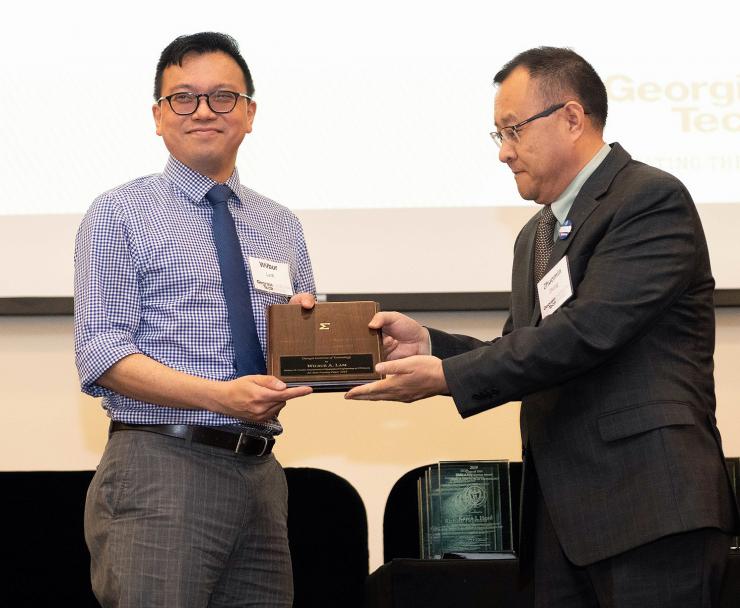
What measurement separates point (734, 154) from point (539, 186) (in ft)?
4.71

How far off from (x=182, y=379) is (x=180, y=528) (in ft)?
1.05

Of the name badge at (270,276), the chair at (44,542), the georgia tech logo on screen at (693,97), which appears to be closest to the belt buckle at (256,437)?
the name badge at (270,276)

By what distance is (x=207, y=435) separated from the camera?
2.20m

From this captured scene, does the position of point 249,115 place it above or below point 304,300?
above

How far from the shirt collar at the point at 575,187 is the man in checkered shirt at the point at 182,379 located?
2.09 ft

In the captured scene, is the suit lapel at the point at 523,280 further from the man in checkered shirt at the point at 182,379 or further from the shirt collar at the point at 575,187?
the man in checkered shirt at the point at 182,379

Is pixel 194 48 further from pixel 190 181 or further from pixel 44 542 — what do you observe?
pixel 44 542

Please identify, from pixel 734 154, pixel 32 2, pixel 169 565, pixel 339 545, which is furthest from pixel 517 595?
pixel 32 2

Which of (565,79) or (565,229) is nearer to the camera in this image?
(565,229)

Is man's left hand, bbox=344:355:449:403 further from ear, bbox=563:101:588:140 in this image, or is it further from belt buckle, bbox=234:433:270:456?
ear, bbox=563:101:588:140

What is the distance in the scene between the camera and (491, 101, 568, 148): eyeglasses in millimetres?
2357

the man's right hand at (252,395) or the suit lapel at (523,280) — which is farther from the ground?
the suit lapel at (523,280)

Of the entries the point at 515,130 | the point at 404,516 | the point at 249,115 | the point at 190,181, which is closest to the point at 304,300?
the point at 190,181

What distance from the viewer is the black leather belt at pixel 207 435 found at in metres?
2.19
